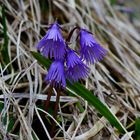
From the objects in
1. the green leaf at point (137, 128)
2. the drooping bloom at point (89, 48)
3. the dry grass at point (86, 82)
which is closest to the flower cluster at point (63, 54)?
the drooping bloom at point (89, 48)

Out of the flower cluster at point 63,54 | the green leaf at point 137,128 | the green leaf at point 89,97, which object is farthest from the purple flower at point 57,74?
the green leaf at point 137,128

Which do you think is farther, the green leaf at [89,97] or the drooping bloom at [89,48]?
the green leaf at [89,97]

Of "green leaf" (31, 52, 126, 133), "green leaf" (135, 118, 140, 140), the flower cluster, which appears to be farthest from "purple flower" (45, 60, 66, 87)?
"green leaf" (135, 118, 140, 140)

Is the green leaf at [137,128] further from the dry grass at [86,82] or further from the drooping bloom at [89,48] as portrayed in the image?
the drooping bloom at [89,48]

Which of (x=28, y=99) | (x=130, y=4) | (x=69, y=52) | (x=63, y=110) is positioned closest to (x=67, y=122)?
(x=63, y=110)

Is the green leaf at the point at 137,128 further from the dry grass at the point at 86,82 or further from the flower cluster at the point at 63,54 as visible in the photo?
the flower cluster at the point at 63,54

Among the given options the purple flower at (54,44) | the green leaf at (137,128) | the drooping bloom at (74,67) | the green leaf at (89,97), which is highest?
the purple flower at (54,44)

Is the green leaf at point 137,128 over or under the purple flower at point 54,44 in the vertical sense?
under
